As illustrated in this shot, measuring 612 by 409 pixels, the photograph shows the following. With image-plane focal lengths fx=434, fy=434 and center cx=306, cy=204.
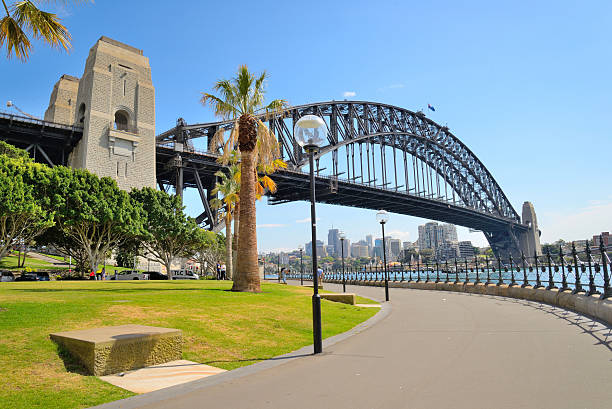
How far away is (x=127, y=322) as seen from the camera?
9125mm

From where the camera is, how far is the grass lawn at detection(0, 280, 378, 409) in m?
5.67

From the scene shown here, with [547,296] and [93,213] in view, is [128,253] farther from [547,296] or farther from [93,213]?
[547,296]

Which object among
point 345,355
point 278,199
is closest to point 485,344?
point 345,355

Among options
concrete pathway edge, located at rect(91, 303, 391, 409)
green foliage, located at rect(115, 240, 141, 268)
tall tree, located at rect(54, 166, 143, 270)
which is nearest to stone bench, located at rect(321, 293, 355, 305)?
concrete pathway edge, located at rect(91, 303, 391, 409)

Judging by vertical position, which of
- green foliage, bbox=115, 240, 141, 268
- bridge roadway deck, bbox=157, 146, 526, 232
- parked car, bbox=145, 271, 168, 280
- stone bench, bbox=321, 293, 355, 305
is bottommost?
stone bench, bbox=321, 293, 355, 305

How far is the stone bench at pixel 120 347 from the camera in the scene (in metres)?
6.41

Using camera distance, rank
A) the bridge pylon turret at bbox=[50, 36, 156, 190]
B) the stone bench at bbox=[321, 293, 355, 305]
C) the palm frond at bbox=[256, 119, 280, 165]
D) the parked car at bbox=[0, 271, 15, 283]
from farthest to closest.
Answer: the bridge pylon turret at bbox=[50, 36, 156, 190] → the parked car at bbox=[0, 271, 15, 283] → the palm frond at bbox=[256, 119, 280, 165] → the stone bench at bbox=[321, 293, 355, 305]

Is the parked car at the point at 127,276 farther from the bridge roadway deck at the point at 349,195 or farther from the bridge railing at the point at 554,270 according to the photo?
the bridge roadway deck at the point at 349,195

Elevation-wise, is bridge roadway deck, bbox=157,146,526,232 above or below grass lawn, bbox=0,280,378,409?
above

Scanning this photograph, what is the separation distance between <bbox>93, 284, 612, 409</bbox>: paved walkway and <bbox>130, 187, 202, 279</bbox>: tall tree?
33.0 metres

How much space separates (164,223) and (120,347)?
116ft

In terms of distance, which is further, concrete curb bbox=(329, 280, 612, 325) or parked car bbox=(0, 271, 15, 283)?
parked car bbox=(0, 271, 15, 283)

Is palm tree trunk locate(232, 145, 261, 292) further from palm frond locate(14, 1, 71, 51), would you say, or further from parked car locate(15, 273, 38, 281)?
parked car locate(15, 273, 38, 281)

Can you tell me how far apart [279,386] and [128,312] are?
526cm
